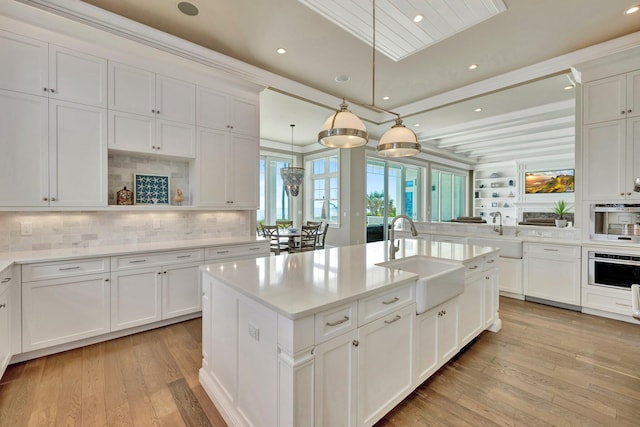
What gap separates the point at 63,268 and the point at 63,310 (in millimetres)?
371

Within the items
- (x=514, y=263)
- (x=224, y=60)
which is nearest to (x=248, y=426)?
(x=224, y=60)

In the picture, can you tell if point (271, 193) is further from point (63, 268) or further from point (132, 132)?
point (63, 268)

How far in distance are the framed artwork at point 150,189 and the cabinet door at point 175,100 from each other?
74 cm

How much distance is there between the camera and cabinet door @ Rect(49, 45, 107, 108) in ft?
8.34

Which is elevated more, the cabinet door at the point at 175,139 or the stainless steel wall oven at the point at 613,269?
the cabinet door at the point at 175,139

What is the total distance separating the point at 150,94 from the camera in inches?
121

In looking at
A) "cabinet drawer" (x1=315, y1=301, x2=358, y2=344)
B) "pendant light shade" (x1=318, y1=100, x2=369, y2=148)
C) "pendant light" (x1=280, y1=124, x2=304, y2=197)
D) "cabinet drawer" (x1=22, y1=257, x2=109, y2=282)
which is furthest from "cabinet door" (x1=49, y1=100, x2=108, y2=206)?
"pendant light" (x1=280, y1=124, x2=304, y2=197)

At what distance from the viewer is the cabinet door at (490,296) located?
8.98 ft

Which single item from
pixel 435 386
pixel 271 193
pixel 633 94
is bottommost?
pixel 435 386

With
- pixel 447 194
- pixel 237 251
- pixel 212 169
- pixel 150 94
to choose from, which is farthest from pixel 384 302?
pixel 447 194

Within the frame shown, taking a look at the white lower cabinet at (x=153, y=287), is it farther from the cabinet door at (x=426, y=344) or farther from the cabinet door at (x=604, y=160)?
the cabinet door at (x=604, y=160)

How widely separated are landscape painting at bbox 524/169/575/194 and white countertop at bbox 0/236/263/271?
986cm

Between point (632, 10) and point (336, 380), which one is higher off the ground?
point (632, 10)

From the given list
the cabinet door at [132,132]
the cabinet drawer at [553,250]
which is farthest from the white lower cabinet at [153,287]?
the cabinet drawer at [553,250]
